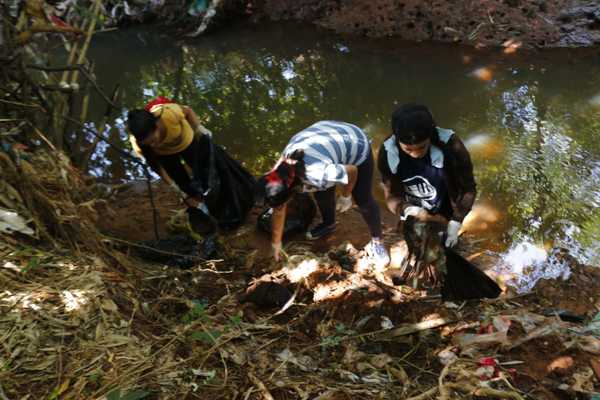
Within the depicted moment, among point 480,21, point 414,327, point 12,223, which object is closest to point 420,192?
point 414,327

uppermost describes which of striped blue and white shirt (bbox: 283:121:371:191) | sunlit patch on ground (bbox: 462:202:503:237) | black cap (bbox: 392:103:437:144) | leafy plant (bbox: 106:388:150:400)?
black cap (bbox: 392:103:437:144)

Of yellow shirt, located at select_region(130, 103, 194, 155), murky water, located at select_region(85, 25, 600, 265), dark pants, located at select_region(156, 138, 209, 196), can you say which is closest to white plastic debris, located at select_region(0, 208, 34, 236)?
yellow shirt, located at select_region(130, 103, 194, 155)

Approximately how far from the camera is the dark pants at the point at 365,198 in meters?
3.39

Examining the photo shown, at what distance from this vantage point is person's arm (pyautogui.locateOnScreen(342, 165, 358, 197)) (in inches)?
123

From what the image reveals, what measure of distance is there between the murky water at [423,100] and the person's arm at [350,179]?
1.48 metres

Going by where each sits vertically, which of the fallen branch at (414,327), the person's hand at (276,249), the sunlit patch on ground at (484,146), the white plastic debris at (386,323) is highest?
the sunlit patch on ground at (484,146)

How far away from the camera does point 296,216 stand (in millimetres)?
4211

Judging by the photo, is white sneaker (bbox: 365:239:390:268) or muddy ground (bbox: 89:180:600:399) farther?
white sneaker (bbox: 365:239:390:268)

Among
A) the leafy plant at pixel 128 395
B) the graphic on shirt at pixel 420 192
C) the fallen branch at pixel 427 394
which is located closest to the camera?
the leafy plant at pixel 128 395

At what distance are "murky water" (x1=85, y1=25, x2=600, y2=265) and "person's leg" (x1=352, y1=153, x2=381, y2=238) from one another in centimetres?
111

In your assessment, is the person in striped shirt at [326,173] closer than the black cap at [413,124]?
No

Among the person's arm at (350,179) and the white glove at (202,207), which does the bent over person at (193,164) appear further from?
the person's arm at (350,179)

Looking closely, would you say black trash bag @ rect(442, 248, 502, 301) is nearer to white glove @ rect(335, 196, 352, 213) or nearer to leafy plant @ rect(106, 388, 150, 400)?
white glove @ rect(335, 196, 352, 213)

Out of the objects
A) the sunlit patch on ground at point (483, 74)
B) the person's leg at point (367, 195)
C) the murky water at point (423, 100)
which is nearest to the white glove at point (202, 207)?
the person's leg at point (367, 195)
